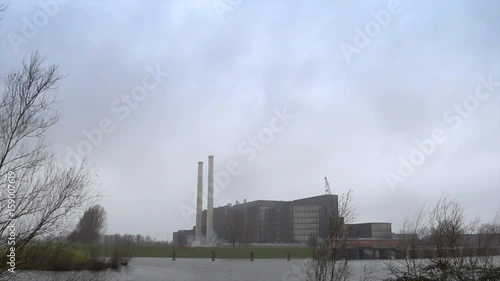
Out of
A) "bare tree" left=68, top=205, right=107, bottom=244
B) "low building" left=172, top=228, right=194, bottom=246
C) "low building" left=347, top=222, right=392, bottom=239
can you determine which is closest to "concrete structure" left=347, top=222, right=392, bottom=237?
"low building" left=347, top=222, right=392, bottom=239

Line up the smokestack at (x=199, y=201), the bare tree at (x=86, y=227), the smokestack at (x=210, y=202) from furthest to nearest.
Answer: the smokestack at (x=199, y=201) < the smokestack at (x=210, y=202) < the bare tree at (x=86, y=227)

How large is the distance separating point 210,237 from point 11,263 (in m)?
139

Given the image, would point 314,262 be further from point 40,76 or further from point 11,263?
point 40,76

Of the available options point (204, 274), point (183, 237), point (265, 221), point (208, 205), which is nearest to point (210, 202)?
point (208, 205)

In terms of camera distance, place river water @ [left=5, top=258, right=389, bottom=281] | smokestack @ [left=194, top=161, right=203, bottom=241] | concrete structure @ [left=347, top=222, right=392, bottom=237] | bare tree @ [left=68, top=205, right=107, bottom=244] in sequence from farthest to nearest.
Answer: smokestack @ [left=194, top=161, right=203, bottom=241]
concrete structure @ [left=347, top=222, right=392, bottom=237]
river water @ [left=5, top=258, right=389, bottom=281]
bare tree @ [left=68, top=205, right=107, bottom=244]

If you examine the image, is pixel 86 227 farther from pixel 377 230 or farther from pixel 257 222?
pixel 257 222

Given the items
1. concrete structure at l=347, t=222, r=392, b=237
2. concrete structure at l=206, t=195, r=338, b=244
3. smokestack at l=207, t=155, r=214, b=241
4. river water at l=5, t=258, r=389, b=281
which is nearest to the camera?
river water at l=5, t=258, r=389, b=281

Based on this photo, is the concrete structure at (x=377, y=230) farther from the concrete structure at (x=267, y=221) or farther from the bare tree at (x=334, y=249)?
the bare tree at (x=334, y=249)

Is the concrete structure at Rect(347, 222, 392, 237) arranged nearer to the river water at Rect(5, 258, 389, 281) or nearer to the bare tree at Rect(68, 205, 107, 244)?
the river water at Rect(5, 258, 389, 281)

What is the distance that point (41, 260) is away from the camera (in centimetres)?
966

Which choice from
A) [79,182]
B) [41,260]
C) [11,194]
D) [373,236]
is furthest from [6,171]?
[373,236]

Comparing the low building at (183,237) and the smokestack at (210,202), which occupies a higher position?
the smokestack at (210,202)

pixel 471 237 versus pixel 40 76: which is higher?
pixel 40 76

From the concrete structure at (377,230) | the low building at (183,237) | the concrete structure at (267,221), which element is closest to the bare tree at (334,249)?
the concrete structure at (377,230)
